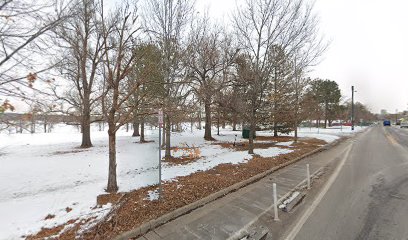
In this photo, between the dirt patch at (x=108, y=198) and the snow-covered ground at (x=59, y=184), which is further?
the dirt patch at (x=108, y=198)

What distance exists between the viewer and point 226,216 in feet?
17.5

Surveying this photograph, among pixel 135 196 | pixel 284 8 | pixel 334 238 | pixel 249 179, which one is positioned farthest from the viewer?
pixel 284 8

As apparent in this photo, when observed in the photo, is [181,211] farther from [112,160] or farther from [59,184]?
[59,184]

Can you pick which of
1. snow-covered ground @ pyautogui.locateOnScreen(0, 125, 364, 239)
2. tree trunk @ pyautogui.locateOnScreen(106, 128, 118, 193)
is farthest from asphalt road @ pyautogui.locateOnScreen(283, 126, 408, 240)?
tree trunk @ pyautogui.locateOnScreen(106, 128, 118, 193)

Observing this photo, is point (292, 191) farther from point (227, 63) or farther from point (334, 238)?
→ point (227, 63)

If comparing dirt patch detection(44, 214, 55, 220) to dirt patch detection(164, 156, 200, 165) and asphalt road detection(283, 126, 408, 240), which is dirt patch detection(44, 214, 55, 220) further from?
dirt patch detection(164, 156, 200, 165)

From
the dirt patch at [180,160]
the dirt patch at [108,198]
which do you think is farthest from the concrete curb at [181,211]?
the dirt patch at [180,160]

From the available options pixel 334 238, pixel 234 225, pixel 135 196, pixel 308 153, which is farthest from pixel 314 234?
pixel 308 153

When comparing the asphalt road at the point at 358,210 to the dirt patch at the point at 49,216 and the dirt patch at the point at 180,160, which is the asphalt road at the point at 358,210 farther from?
the dirt patch at the point at 180,160

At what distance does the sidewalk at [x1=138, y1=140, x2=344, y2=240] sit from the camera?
4.55 m

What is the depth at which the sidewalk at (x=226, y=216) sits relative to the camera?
4.55 meters

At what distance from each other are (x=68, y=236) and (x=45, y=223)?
103cm

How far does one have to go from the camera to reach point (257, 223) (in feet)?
16.3

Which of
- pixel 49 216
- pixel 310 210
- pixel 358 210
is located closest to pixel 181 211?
pixel 49 216
